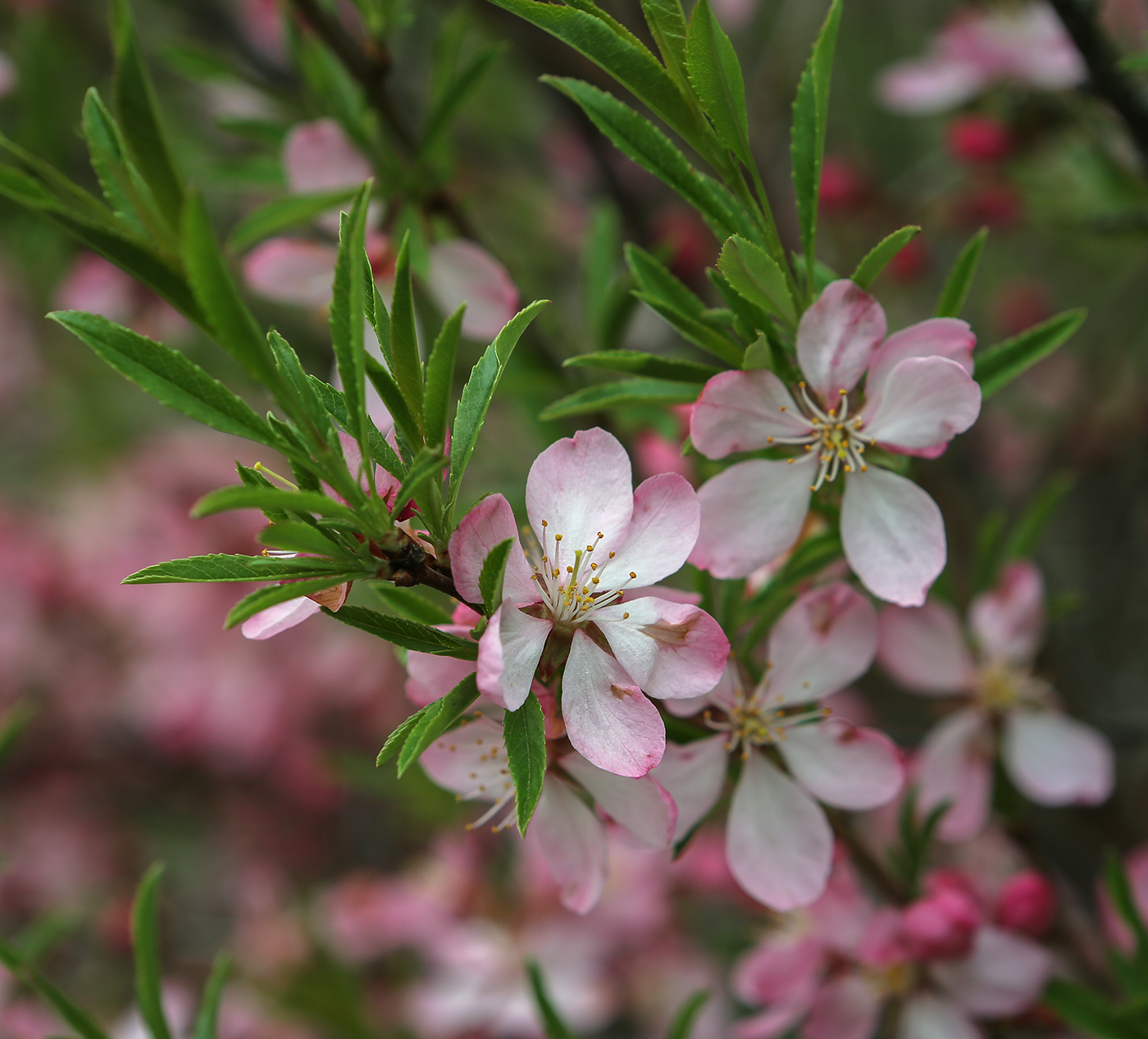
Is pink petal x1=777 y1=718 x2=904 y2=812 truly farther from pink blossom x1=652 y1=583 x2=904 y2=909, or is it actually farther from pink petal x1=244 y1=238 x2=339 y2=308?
pink petal x1=244 y1=238 x2=339 y2=308

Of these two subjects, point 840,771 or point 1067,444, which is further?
point 1067,444

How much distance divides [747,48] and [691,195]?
1887 mm

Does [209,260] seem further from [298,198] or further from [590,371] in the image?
[590,371]

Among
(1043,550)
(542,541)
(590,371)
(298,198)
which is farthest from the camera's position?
(1043,550)

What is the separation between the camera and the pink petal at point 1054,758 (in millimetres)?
1071

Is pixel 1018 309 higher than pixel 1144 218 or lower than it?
lower

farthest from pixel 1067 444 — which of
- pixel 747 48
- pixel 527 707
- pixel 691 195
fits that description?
pixel 527 707

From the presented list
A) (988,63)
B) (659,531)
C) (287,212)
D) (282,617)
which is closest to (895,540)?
(659,531)

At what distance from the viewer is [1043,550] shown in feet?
6.83

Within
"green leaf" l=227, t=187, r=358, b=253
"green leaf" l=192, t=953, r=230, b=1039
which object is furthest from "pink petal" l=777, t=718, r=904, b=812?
"green leaf" l=227, t=187, r=358, b=253

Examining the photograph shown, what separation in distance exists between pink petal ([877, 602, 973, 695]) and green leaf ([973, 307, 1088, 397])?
13.4 inches

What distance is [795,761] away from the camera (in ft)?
2.62

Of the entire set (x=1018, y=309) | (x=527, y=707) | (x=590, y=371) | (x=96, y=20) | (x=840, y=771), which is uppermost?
(x=96, y=20)

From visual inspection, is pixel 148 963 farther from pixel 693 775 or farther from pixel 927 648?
pixel 927 648
